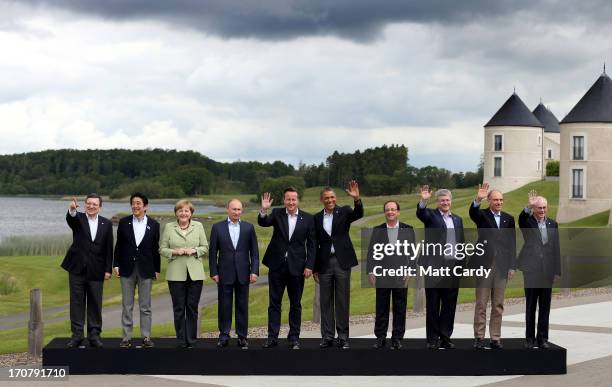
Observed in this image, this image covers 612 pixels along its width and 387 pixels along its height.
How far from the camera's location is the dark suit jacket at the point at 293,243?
477 inches

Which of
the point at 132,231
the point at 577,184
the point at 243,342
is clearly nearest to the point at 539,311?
the point at 243,342

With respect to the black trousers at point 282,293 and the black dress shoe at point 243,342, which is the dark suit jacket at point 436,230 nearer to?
the black trousers at point 282,293

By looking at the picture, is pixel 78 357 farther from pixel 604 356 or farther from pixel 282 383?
pixel 604 356

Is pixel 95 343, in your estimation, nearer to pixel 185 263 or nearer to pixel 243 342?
pixel 185 263

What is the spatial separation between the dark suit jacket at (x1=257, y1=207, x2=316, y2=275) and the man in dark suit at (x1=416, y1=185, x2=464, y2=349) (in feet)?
4.78

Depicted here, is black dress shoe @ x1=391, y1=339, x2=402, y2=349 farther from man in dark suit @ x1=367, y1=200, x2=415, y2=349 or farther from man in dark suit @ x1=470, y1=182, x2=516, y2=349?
man in dark suit @ x1=470, y1=182, x2=516, y2=349

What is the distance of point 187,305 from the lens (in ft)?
40.1

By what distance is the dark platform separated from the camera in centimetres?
1200

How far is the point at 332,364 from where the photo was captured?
12148 millimetres

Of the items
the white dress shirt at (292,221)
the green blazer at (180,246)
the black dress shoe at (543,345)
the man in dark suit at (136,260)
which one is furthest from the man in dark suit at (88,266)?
the black dress shoe at (543,345)

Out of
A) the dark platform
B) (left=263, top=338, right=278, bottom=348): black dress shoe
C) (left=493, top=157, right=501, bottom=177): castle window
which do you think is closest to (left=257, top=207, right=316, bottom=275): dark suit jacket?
(left=263, top=338, right=278, bottom=348): black dress shoe

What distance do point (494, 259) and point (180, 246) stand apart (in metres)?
4.07

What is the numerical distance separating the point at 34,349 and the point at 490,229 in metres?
6.86

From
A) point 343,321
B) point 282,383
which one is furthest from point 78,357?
point 343,321
